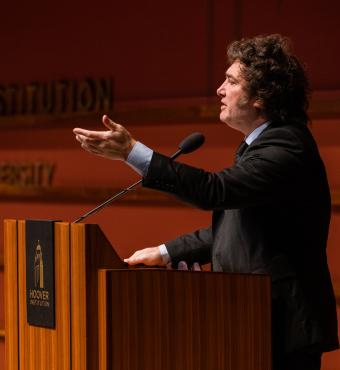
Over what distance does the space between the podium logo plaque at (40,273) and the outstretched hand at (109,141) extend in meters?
0.11

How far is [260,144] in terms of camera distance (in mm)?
1236

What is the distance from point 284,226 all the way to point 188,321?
0.66ft

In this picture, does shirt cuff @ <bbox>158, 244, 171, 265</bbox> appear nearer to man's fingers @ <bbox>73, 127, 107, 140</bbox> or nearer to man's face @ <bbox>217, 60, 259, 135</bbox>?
man's face @ <bbox>217, 60, 259, 135</bbox>

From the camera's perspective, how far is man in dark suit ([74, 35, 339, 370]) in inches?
45.3

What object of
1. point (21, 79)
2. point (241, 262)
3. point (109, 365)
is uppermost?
point (21, 79)

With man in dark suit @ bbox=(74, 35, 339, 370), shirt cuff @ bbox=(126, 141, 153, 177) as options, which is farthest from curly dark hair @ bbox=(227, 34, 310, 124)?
shirt cuff @ bbox=(126, 141, 153, 177)

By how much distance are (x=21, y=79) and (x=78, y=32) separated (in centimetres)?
25

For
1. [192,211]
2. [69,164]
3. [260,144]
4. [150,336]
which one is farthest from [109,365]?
[69,164]

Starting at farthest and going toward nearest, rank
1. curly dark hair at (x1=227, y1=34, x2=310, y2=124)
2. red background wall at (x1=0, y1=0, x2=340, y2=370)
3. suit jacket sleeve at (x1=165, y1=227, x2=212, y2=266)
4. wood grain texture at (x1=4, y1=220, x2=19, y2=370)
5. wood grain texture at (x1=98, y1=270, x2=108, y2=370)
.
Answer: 1. red background wall at (x1=0, y1=0, x2=340, y2=370)
2. suit jacket sleeve at (x1=165, y1=227, x2=212, y2=266)
3. curly dark hair at (x1=227, y1=34, x2=310, y2=124)
4. wood grain texture at (x1=4, y1=220, x2=19, y2=370)
5. wood grain texture at (x1=98, y1=270, x2=108, y2=370)

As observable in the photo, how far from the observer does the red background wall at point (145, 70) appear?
2230mm

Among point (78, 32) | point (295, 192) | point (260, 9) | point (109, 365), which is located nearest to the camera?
point (109, 365)

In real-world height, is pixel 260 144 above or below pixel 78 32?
below

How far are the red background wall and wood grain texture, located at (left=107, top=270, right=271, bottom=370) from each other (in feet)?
3.55

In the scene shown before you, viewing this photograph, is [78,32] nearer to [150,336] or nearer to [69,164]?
[69,164]
